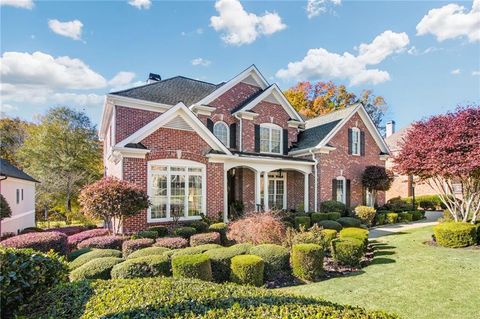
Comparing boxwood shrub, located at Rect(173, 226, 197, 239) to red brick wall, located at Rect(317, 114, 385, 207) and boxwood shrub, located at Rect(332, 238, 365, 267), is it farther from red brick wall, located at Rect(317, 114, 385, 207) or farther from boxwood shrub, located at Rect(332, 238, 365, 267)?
red brick wall, located at Rect(317, 114, 385, 207)

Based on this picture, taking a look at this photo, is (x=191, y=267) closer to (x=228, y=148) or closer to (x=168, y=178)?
(x=168, y=178)

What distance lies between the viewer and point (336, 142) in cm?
1714

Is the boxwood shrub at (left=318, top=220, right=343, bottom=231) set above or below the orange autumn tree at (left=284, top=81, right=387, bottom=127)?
below

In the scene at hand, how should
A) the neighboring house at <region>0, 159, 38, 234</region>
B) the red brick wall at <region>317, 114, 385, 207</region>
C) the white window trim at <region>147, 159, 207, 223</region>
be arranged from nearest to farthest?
the white window trim at <region>147, 159, 207, 223</region>, the neighboring house at <region>0, 159, 38, 234</region>, the red brick wall at <region>317, 114, 385, 207</region>

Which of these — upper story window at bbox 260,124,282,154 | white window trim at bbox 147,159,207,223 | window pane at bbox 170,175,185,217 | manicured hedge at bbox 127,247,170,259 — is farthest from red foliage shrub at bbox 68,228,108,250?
upper story window at bbox 260,124,282,154

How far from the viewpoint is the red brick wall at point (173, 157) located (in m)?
10.6

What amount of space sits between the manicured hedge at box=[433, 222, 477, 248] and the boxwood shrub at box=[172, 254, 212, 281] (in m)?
8.54

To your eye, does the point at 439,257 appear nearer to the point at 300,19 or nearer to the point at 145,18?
the point at 300,19

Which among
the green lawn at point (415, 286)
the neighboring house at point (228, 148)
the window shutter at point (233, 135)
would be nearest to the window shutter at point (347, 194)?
the neighboring house at point (228, 148)

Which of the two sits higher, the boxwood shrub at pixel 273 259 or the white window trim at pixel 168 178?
the white window trim at pixel 168 178

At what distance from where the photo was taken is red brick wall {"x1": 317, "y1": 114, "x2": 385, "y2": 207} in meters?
16.5

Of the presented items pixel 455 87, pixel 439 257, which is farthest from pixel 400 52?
pixel 439 257

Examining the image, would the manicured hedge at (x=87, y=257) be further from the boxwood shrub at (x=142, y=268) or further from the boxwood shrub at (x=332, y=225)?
the boxwood shrub at (x=332, y=225)

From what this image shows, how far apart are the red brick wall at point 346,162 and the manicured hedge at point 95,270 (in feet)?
42.4
